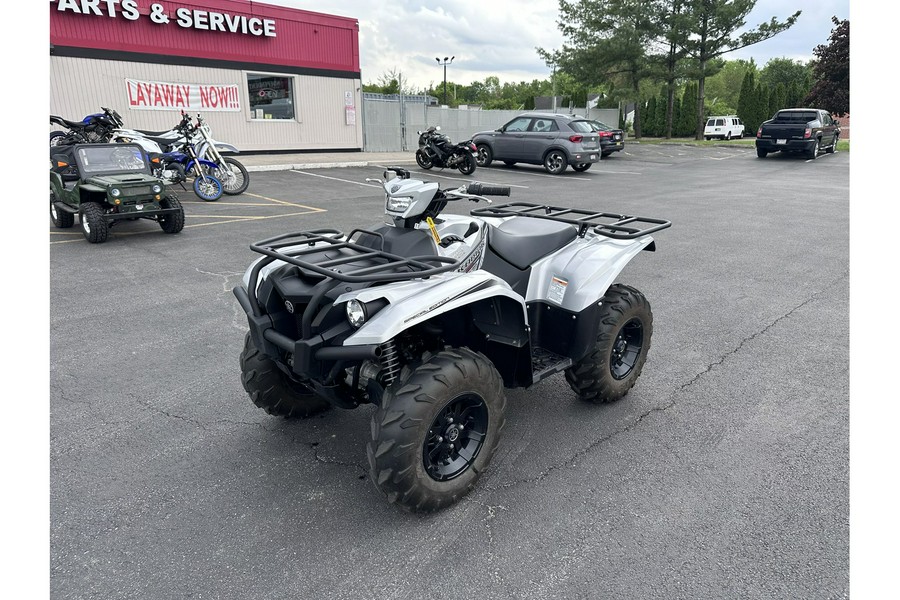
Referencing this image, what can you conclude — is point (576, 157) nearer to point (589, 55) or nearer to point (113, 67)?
point (113, 67)

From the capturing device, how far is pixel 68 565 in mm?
2514

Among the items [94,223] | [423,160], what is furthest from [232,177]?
[423,160]

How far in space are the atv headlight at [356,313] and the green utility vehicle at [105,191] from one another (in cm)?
719

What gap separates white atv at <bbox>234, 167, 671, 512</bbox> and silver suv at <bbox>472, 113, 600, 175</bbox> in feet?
48.8

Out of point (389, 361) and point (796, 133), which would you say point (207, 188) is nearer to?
point (389, 361)

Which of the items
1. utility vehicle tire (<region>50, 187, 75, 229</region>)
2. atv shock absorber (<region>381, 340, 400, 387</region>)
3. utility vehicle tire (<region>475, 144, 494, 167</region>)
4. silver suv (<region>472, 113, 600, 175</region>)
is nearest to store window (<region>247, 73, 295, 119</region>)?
utility vehicle tire (<region>475, 144, 494, 167</region>)

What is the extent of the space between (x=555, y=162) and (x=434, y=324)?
16.3 m

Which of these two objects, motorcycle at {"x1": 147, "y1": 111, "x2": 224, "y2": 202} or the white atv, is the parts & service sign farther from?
the white atv

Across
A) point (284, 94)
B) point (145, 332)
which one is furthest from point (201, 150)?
point (284, 94)

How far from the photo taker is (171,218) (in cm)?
880

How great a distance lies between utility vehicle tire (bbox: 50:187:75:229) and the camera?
9.12m

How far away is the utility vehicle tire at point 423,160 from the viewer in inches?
711

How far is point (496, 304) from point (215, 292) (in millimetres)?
4152

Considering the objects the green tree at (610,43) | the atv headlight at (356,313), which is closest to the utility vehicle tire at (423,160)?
the atv headlight at (356,313)
